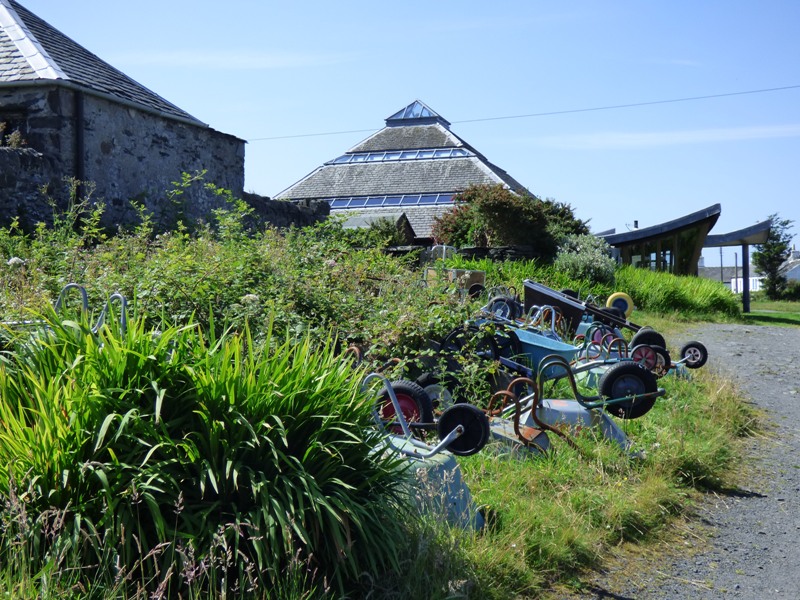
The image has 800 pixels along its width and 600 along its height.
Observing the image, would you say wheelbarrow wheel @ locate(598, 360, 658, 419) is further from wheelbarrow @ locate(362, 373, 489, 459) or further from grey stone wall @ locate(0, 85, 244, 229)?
grey stone wall @ locate(0, 85, 244, 229)

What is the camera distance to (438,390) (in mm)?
6117

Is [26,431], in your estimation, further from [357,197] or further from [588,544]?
→ [357,197]

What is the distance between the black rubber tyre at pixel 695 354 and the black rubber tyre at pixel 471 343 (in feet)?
9.39

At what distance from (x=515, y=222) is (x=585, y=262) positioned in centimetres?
212

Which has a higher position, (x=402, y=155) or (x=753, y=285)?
(x=402, y=155)

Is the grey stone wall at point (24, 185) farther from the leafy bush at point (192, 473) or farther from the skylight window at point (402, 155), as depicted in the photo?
the skylight window at point (402, 155)

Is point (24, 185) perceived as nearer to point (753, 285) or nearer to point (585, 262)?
point (585, 262)

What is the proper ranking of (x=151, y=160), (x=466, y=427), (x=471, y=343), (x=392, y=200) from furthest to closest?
(x=392, y=200), (x=151, y=160), (x=471, y=343), (x=466, y=427)

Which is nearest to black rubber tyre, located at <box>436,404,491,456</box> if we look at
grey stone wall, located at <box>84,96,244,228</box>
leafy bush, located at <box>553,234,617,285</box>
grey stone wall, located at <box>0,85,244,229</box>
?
grey stone wall, located at <box>0,85,244,229</box>

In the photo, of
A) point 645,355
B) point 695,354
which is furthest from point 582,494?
point 695,354

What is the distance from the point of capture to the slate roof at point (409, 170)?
33.5 m

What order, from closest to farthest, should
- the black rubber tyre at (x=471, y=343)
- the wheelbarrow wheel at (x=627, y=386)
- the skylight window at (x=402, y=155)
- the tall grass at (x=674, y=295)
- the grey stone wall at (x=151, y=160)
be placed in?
1. the wheelbarrow wheel at (x=627, y=386)
2. the black rubber tyre at (x=471, y=343)
3. the grey stone wall at (x=151, y=160)
4. the tall grass at (x=674, y=295)
5. the skylight window at (x=402, y=155)

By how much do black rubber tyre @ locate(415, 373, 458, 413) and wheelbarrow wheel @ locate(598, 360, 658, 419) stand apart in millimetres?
1097

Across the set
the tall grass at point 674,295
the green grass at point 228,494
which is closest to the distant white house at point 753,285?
the tall grass at point 674,295
